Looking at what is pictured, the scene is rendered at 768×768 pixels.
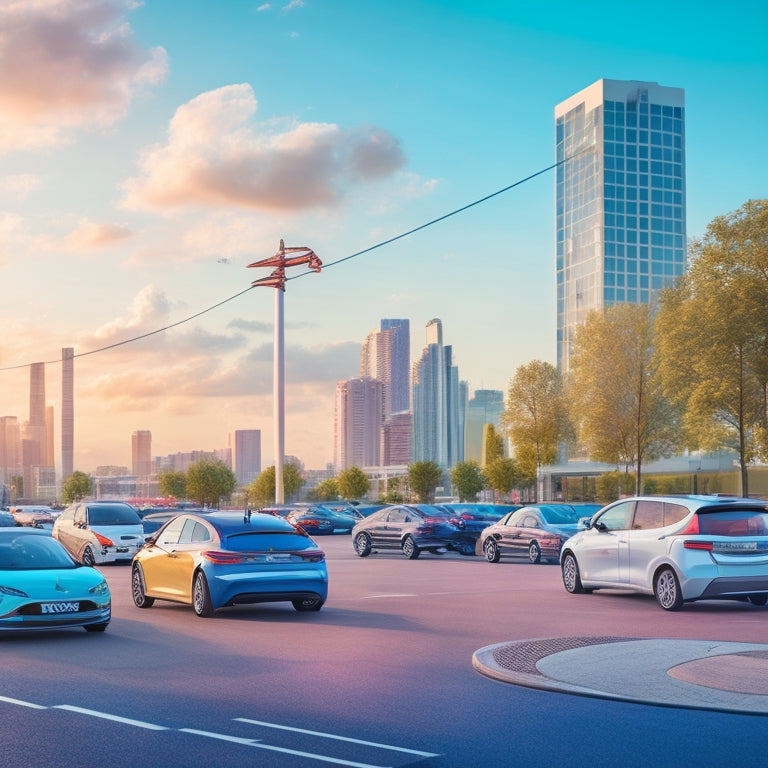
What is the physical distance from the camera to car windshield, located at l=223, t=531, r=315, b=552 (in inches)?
663

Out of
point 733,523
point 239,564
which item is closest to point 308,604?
point 239,564

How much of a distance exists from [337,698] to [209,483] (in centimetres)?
12462

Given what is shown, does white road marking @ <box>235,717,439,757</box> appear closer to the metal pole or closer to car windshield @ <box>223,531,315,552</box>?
car windshield @ <box>223,531,315,552</box>

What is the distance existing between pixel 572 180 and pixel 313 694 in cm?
14787

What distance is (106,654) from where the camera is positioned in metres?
12.9

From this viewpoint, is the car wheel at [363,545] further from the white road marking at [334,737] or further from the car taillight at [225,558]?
the white road marking at [334,737]

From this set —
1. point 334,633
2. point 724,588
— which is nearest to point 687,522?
point 724,588

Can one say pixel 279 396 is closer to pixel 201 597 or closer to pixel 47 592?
pixel 201 597

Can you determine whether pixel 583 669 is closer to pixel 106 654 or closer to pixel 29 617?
pixel 106 654

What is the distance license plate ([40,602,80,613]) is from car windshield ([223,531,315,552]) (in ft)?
9.77

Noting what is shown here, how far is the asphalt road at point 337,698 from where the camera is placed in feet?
25.3

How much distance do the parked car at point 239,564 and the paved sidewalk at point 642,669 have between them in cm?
481

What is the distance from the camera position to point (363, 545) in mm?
35406

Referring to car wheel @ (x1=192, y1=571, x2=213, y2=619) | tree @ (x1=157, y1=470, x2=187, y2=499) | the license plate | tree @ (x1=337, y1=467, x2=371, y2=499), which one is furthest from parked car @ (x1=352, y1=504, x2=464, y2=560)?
tree @ (x1=157, y1=470, x2=187, y2=499)
